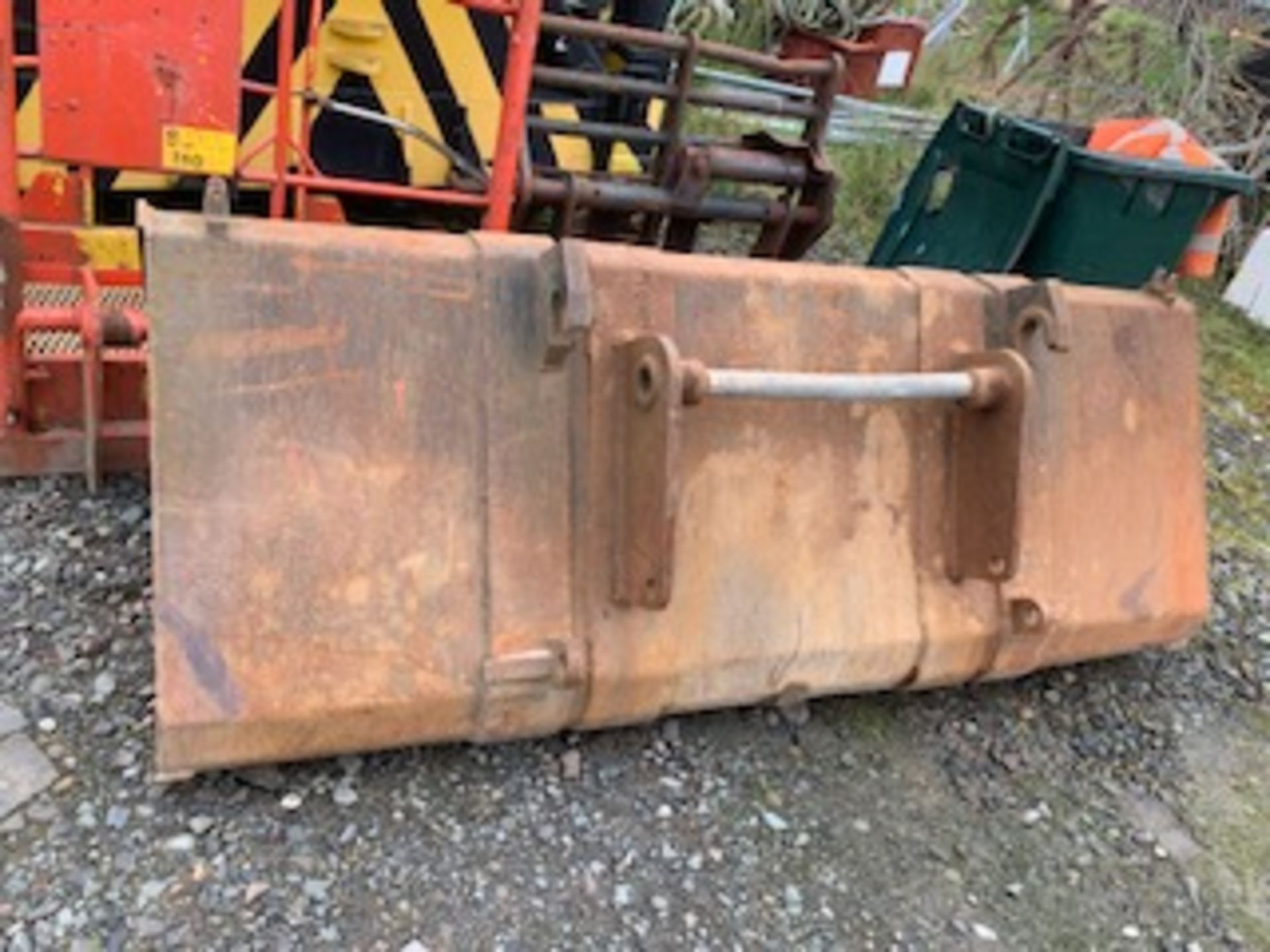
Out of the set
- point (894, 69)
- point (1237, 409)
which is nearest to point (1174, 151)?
point (1237, 409)

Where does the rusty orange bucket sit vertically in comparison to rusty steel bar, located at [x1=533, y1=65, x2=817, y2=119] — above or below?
below

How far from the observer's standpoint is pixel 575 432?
1963 mm

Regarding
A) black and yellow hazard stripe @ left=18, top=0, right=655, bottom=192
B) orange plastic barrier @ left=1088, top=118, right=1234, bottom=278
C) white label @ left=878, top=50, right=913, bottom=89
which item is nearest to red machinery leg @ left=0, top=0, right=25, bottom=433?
black and yellow hazard stripe @ left=18, top=0, right=655, bottom=192

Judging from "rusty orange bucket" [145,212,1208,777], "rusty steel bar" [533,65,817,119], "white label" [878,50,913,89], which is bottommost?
"rusty orange bucket" [145,212,1208,777]

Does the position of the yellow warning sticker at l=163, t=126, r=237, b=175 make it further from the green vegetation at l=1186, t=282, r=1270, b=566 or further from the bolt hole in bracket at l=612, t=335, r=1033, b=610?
Answer: the green vegetation at l=1186, t=282, r=1270, b=566

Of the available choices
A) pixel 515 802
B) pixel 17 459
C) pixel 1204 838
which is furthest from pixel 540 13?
pixel 1204 838

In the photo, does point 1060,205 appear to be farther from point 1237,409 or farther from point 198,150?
point 198,150

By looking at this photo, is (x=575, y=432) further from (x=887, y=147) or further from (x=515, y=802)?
(x=887, y=147)

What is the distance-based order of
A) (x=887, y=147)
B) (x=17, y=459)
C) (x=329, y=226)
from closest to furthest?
(x=329, y=226) < (x=17, y=459) < (x=887, y=147)

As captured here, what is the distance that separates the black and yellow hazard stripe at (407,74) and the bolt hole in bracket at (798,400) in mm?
1753

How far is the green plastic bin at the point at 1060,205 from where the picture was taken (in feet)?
12.0

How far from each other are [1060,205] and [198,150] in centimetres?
253

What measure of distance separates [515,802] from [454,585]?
38 centimetres

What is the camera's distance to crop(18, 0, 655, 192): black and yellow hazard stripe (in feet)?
10.5
